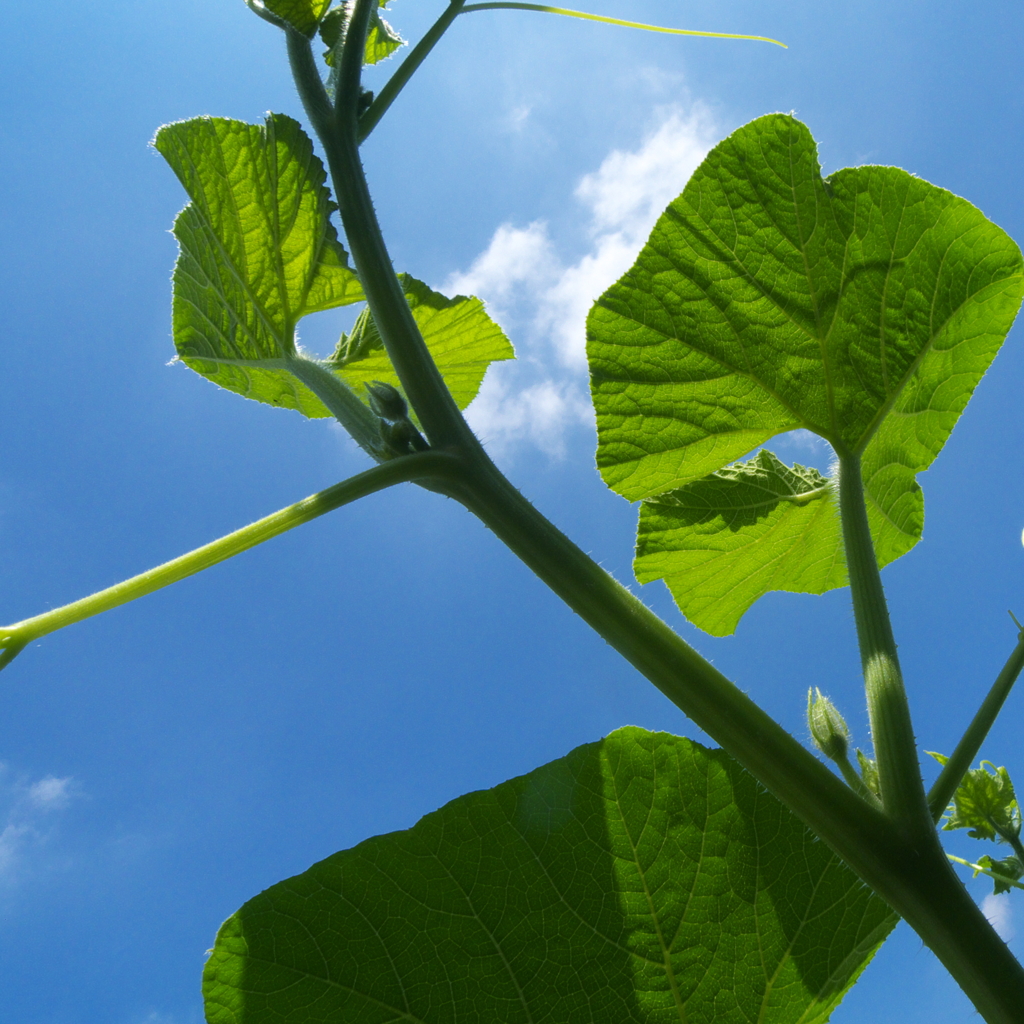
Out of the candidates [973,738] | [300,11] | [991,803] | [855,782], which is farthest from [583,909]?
[991,803]

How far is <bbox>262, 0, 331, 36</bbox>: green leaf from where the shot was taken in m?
1.05

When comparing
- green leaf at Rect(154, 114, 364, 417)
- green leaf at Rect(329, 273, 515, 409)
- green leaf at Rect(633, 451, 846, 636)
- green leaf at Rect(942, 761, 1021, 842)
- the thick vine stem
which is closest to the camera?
the thick vine stem

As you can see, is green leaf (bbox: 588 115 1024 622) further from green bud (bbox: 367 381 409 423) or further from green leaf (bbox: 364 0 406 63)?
green leaf (bbox: 364 0 406 63)

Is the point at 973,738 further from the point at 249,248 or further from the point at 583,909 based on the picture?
the point at 249,248

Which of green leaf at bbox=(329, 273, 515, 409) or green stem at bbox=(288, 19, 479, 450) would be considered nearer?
green stem at bbox=(288, 19, 479, 450)

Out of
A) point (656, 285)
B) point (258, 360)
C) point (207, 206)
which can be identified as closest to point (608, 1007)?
point (656, 285)

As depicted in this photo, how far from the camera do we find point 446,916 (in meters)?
0.98

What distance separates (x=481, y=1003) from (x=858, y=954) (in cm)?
47

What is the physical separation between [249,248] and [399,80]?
0.42 m

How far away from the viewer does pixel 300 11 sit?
106 centimetres

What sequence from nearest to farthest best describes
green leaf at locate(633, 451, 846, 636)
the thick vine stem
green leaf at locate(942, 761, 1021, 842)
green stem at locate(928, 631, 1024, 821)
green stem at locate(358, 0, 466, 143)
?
the thick vine stem
green stem at locate(928, 631, 1024, 821)
green stem at locate(358, 0, 466, 143)
green leaf at locate(633, 451, 846, 636)
green leaf at locate(942, 761, 1021, 842)

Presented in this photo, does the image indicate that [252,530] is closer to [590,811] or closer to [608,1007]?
[590,811]

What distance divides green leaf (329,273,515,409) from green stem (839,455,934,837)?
0.81 meters

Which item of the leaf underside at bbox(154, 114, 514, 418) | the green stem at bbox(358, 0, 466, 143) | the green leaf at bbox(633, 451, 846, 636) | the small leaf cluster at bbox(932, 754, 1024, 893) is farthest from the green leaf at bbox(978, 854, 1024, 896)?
the green stem at bbox(358, 0, 466, 143)
